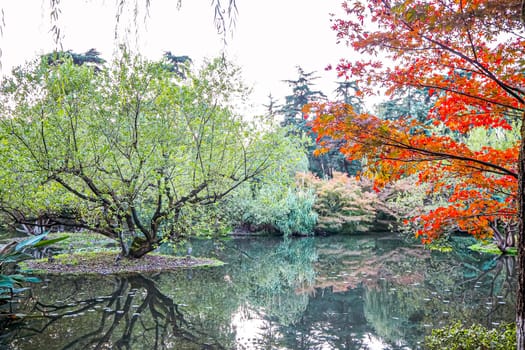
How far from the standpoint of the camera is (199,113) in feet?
25.5

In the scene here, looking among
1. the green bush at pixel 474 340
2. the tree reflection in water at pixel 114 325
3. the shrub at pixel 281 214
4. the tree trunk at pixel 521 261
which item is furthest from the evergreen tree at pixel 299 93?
the tree trunk at pixel 521 261

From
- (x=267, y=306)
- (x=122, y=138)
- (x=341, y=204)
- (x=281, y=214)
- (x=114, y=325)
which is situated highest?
(x=122, y=138)

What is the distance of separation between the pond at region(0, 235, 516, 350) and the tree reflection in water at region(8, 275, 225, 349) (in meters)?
0.01

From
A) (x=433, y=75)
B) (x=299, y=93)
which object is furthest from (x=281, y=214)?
(x=433, y=75)

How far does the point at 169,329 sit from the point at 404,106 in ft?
81.7

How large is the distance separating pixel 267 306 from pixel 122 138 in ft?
15.1

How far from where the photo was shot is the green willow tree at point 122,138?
7160mm

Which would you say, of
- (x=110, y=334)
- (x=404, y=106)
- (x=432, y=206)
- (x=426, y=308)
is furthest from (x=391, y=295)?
(x=404, y=106)

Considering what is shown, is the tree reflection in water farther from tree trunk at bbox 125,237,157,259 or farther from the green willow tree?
tree trunk at bbox 125,237,157,259

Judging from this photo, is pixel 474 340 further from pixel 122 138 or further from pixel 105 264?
pixel 105 264

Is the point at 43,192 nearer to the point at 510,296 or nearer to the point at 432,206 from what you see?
the point at 510,296

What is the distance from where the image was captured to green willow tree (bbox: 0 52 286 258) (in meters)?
7.16

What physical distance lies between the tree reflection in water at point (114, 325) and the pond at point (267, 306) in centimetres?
1

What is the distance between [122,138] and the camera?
25.8 ft
